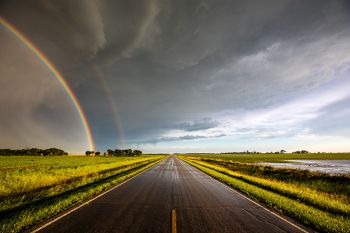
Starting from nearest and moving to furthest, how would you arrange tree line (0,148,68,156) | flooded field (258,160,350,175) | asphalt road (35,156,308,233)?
asphalt road (35,156,308,233) < flooded field (258,160,350,175) < tree line (0,148,68,156)

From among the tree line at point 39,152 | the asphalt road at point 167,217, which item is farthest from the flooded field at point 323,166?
the tree line at point 39,152

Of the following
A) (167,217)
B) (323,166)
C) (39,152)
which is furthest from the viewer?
(39,152)

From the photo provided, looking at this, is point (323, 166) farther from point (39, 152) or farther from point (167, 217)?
point (39, 152)

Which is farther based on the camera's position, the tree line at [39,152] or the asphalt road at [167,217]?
the tree line at [39,152]

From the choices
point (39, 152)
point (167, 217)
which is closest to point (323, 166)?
point (167, 217)

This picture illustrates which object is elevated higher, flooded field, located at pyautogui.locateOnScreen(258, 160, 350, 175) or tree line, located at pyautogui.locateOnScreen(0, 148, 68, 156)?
tree line, located at pyautogui.locateOnScreen(0, 148, 68, 156)

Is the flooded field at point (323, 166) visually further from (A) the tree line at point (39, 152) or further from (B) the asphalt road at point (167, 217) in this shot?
(A) the tree line at point (39, 152)

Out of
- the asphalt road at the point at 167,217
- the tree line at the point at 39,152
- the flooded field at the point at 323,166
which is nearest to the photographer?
the asphalt road at the point at 167,217

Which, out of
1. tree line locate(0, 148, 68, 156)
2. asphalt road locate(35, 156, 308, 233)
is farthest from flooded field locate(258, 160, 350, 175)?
tree line locate(0, 148, 68, 156)

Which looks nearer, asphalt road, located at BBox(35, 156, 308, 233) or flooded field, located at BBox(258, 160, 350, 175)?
asphalt road, located at BBox(35, 156, 308, 233)

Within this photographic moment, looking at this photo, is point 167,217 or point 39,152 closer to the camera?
point 167,217

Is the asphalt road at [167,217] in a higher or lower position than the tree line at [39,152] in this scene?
lower

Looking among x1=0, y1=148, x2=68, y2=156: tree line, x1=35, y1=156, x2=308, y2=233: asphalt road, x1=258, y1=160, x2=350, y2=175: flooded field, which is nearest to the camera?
x1=35, y1=156, x2=308, y2=233: asphalt road

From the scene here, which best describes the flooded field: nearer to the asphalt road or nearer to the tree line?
the asphalt road
